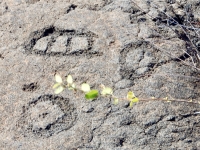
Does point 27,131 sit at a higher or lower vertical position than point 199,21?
lower

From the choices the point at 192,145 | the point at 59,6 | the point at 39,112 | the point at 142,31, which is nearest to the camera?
the point at 192,145

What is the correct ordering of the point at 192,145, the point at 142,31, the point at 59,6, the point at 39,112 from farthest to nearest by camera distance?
1. the point at 59,6
2. the point at 142,31
3. the point at 39,112
4. the point at 192,145

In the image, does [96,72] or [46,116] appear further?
[96,72]

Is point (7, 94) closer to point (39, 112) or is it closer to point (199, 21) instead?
point (39, 112)

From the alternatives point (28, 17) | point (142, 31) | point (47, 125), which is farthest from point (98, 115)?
point (28, 17)
